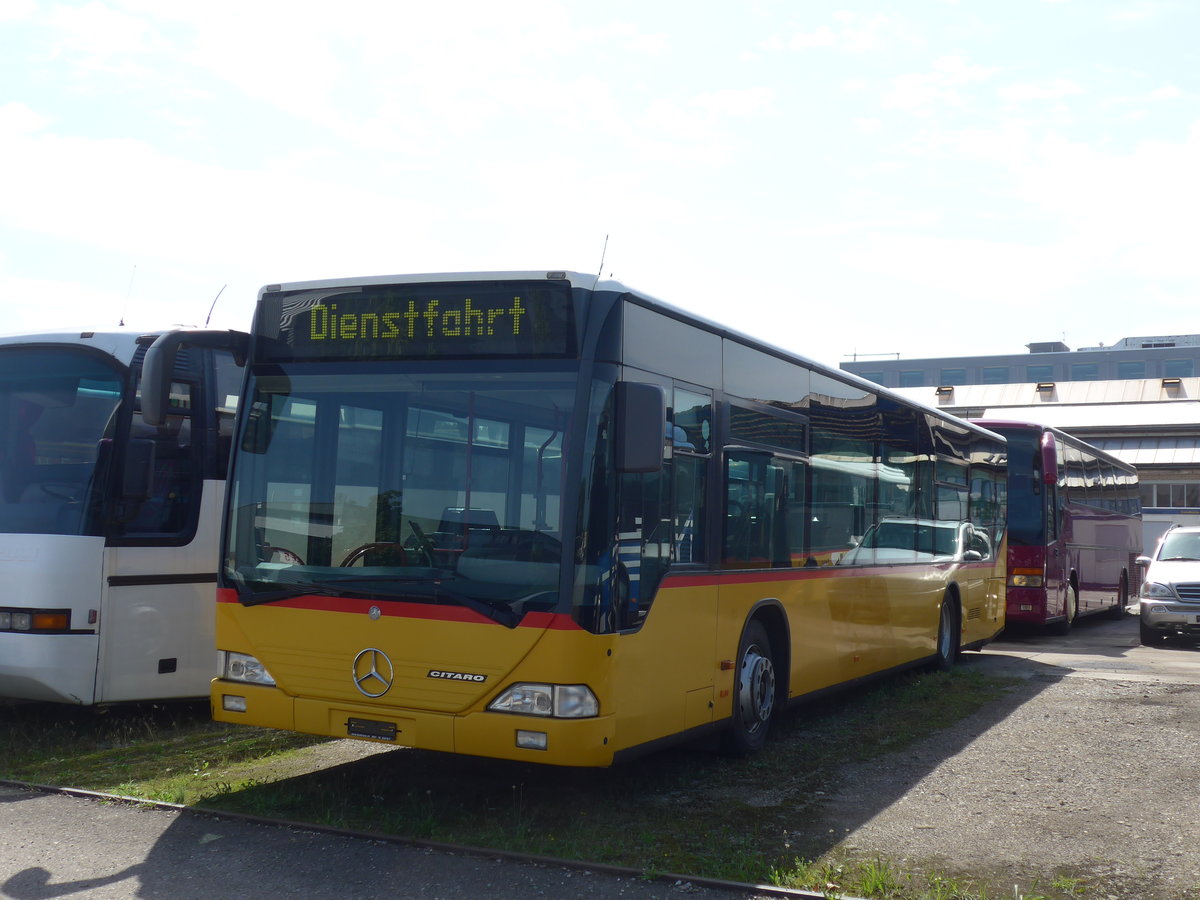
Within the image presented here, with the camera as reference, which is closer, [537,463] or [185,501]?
[537,463]

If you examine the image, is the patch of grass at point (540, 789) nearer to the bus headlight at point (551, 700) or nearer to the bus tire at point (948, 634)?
the bus headlight at point (551, 700)

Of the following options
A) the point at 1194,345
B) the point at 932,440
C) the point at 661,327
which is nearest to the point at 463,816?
the point at 661,327

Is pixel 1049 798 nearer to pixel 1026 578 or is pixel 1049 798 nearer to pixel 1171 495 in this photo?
pixel 1026 578

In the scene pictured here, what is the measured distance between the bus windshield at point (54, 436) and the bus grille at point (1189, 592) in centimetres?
1612

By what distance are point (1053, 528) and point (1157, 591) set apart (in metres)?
1.82

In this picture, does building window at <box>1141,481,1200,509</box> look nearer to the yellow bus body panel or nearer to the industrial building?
the industrial building

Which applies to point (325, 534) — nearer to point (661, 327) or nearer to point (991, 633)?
point (661, 327)

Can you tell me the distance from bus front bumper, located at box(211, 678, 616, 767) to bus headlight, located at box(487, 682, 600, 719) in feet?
0.12

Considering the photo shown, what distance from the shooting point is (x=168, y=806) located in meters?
6.77

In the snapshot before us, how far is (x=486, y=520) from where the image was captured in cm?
632

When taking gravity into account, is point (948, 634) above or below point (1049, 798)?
above

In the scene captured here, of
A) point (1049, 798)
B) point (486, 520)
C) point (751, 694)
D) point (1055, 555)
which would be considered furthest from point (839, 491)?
point (1055, 555)

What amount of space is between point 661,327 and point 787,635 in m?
2.87

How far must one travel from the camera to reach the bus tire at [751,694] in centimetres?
809
